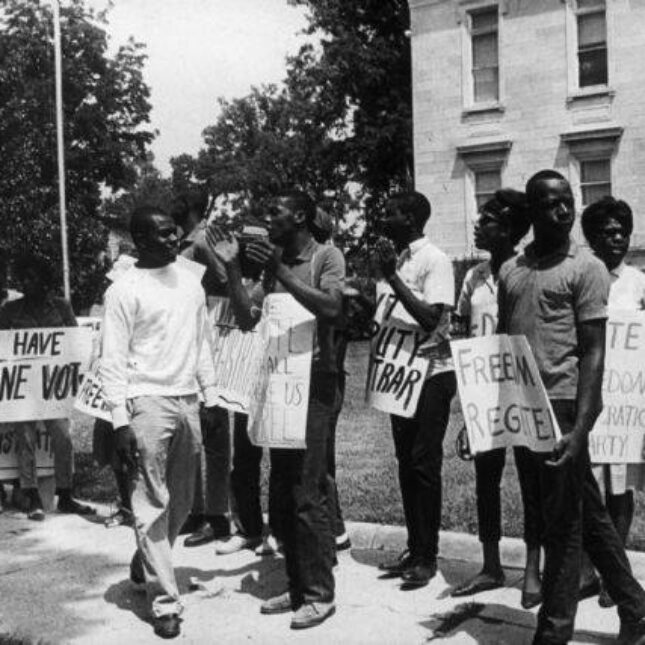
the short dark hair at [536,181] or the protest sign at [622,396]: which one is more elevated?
the short dark hair at [536,181]

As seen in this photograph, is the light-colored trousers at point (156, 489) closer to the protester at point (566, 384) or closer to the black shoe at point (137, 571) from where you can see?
the black shoe at point (137, 571)

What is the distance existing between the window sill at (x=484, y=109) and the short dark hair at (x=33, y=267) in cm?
2145

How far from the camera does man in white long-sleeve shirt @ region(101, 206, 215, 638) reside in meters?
5.29

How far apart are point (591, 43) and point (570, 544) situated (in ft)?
80.8

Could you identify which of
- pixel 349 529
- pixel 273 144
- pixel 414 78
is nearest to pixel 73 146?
pixel 273 144

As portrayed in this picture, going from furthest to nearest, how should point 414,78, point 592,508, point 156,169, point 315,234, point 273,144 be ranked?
point 156,169 → point 273,144 → point 414,78 → point 315,234 → point 592,508

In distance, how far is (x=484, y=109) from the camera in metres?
28.0

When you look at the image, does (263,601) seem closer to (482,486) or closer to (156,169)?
(482,486)

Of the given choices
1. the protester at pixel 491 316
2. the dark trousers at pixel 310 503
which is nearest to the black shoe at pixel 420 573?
the protester at pixel 491 316

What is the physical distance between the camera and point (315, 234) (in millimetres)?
6520

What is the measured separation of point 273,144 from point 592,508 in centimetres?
4546

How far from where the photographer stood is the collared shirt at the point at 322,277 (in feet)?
17.2

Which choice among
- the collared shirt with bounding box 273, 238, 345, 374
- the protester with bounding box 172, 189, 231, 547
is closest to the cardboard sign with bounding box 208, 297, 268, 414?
the protester with bounding box 172, 189, 231, 547

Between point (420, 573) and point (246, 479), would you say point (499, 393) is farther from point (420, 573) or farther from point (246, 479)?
point (246, 479)
